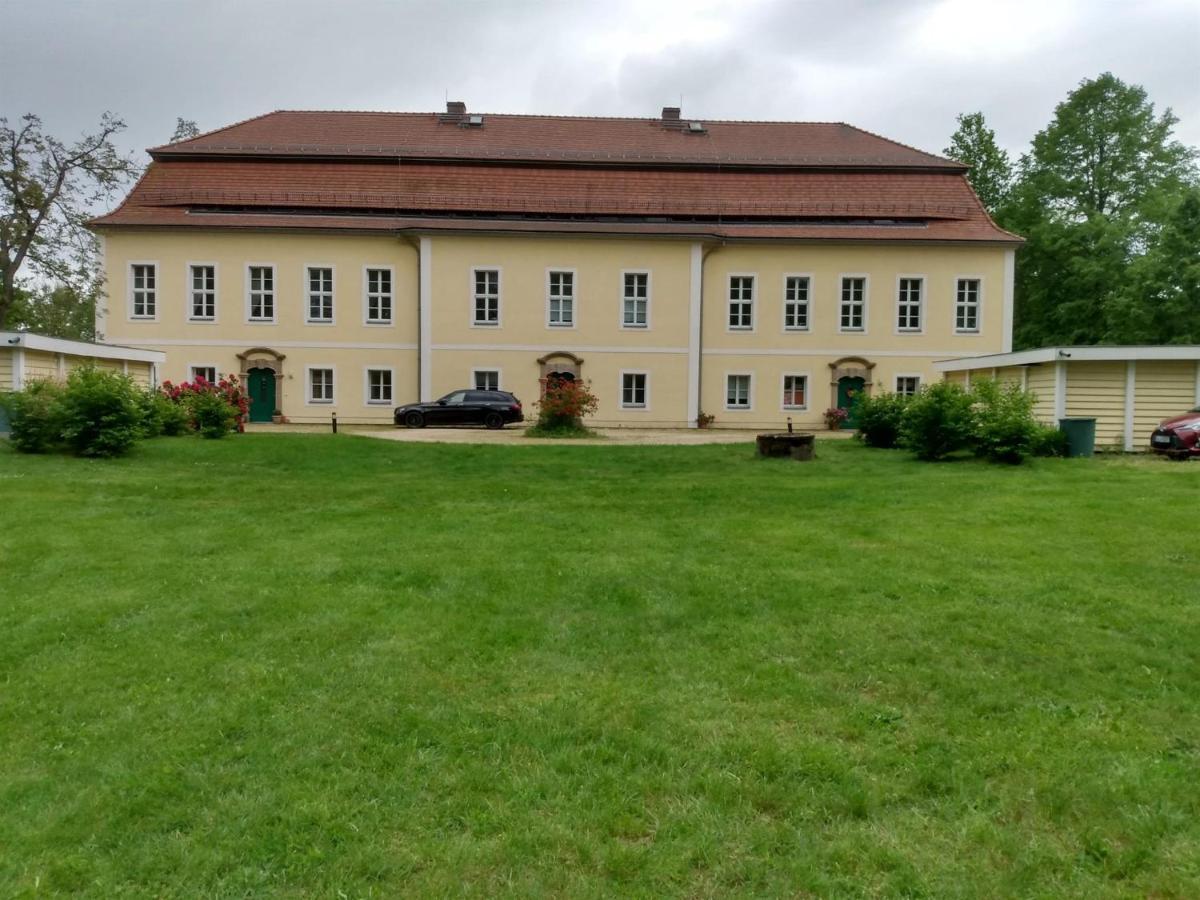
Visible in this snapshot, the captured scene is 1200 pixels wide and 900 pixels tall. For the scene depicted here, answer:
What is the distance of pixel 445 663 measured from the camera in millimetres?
5004

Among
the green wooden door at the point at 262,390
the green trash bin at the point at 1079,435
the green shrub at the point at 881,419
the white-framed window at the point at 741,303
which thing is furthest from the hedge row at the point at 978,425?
the green wooden door at the point at 262,390

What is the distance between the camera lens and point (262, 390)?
30.8m

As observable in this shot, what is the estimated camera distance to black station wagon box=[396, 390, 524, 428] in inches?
1089

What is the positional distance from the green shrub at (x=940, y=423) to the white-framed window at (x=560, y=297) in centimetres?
1644

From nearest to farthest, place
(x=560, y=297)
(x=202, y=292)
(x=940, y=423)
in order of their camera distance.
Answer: (x=940, y=423)
(x=202, y=292)
(x=560, y=297)

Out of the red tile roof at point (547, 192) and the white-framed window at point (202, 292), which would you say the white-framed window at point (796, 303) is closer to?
the red tile roof at point (547, 192)

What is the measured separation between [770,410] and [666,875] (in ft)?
96.6

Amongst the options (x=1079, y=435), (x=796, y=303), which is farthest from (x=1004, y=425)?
(x=796, y=303)

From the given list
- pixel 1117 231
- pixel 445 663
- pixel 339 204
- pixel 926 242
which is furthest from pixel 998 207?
pixel 445 663

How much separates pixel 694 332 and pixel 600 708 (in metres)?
27.4

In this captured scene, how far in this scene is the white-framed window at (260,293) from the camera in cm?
3069

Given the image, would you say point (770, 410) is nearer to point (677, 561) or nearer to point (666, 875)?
point (677, 561)

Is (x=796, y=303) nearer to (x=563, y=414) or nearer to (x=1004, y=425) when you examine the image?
(x=563, y=414)

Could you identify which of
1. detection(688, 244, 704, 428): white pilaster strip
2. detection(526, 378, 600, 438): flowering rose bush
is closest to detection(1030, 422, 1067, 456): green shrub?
detection(526, 378, 600, 438): flowering rose bush
